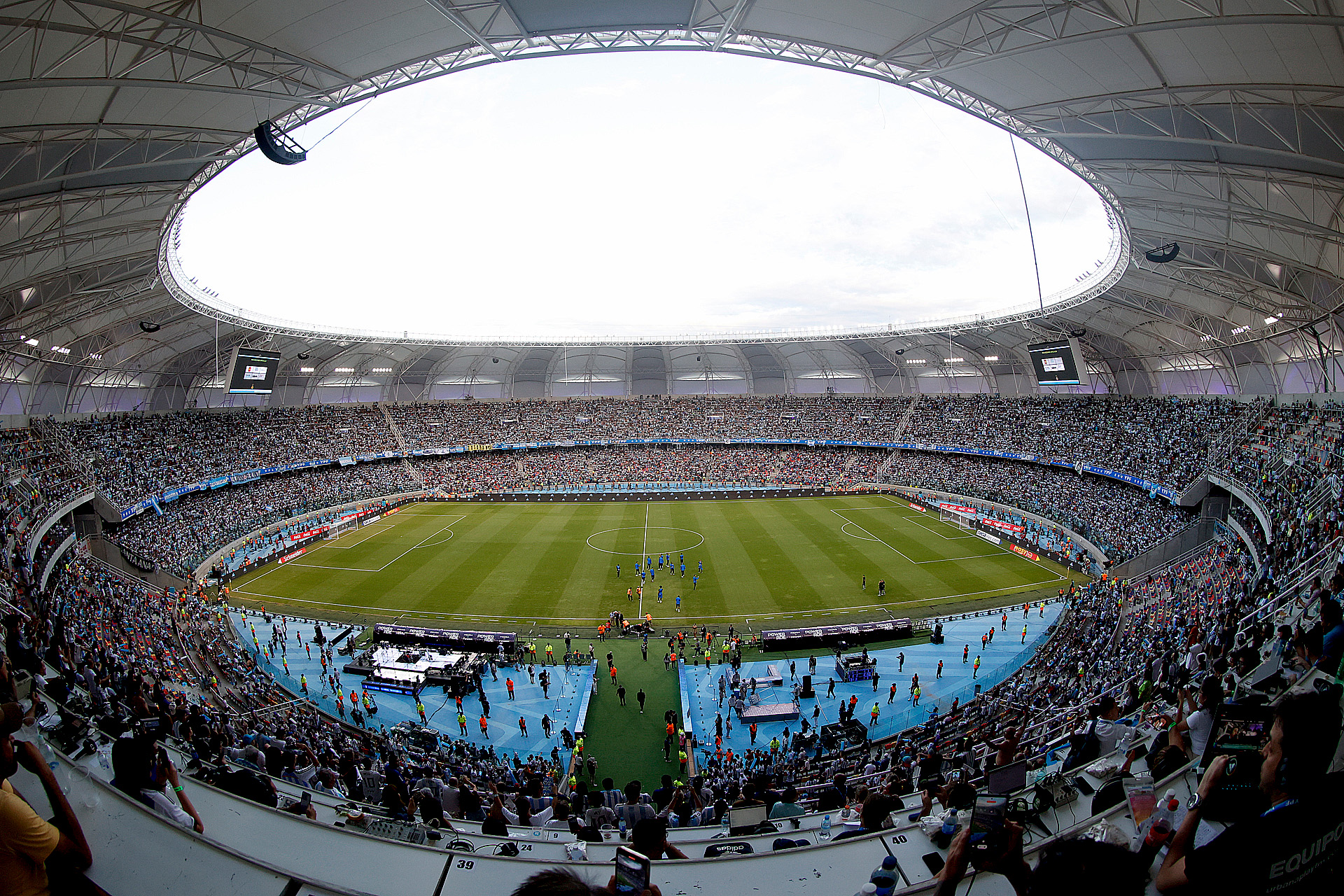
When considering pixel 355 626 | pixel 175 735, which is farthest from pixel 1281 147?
pixel 355 626

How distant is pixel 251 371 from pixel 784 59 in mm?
39646

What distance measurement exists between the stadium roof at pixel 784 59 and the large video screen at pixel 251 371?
7534mm

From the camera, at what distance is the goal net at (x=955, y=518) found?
4394 centimetres

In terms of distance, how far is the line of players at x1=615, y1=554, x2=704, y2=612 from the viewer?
31.4 meters

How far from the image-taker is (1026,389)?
62531 millimetres

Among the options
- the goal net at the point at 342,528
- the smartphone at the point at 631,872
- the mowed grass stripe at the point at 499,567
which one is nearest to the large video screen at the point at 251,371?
the goal net at the point at 342,528

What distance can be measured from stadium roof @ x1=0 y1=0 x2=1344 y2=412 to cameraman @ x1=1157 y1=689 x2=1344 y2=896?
52.3 feet

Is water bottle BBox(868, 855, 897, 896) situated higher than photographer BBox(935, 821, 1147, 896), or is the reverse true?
photographer BBox(935, 821, 1147, 896)

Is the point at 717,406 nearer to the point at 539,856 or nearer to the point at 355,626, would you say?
the point at 355,626

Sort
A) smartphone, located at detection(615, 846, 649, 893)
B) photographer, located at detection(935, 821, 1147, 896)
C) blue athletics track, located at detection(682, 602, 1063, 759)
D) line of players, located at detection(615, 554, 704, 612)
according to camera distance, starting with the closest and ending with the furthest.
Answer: photographer, located at detection(935, 821, 1147, 896) → smartphone, located at detection(615, 846, 649, 893) → blue athletics track, located at detection(682, 602, 1063, 759) → line of players, located at detection(615, 554, 704, 612)

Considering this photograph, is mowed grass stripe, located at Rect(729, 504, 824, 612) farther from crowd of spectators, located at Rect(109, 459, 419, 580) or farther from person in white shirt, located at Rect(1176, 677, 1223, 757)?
crowd of spectators, located at Rect(109, 459, 419, 580)

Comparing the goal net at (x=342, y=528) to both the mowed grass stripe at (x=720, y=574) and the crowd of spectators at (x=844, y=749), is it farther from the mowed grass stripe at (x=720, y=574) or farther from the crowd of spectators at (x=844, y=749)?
the mowed grass stripe at (x=720, y=574)

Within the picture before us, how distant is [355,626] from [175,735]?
18923 mm

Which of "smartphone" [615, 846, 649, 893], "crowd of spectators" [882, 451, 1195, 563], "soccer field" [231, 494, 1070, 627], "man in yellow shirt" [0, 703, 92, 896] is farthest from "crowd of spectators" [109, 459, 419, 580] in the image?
"crowd of spectators" [882, 451, 1195, 563]
